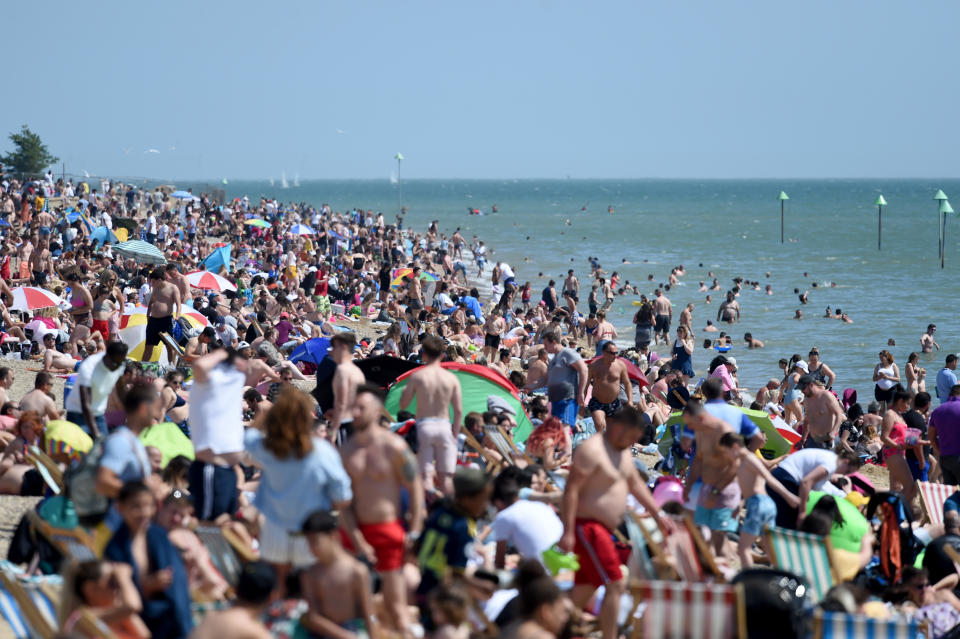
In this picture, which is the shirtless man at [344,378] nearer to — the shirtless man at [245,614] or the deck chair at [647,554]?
the deck chair at [647,554]

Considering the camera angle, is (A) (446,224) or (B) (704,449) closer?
(B) (704,449)

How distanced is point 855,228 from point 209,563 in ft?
241

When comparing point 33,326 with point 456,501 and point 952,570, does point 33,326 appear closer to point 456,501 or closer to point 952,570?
point 456,501

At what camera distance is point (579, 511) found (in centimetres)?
535

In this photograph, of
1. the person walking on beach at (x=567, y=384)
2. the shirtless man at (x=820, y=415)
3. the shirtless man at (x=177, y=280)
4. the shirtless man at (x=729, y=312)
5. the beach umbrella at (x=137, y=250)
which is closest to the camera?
Result: the person walking on beach at (x=567, y=384)

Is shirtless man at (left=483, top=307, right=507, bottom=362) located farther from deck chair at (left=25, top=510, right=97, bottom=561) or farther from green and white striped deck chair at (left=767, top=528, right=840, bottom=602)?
deck chair at (left=25, top=510, right=97, bottom=561)

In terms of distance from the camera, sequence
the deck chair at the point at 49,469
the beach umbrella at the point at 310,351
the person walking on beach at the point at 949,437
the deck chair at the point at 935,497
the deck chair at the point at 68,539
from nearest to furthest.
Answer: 1. the deck chair at the point at 68,539
2. the deck chair at the point at 49,469
3. the deck chair at the point at 935,497
4. the person walking on beach at the point at 949,437
5. the beach umbrella at the point at 310,351

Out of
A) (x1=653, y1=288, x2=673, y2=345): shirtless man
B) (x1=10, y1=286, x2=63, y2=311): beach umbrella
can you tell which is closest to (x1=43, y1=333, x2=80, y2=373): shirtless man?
(x1=10, y1=286, x2=63, y2=311): beach umbrella

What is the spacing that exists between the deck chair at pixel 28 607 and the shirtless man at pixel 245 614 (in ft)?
3.44

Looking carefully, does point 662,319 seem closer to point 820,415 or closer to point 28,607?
point 820,415

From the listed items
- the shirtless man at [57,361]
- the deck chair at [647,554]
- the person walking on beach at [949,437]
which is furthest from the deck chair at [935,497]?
the shirtless man at [57,361]

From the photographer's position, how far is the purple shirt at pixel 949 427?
880 centimetres

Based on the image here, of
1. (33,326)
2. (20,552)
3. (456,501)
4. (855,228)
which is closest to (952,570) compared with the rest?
(456,501)

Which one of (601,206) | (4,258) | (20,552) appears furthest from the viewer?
(601,206)
